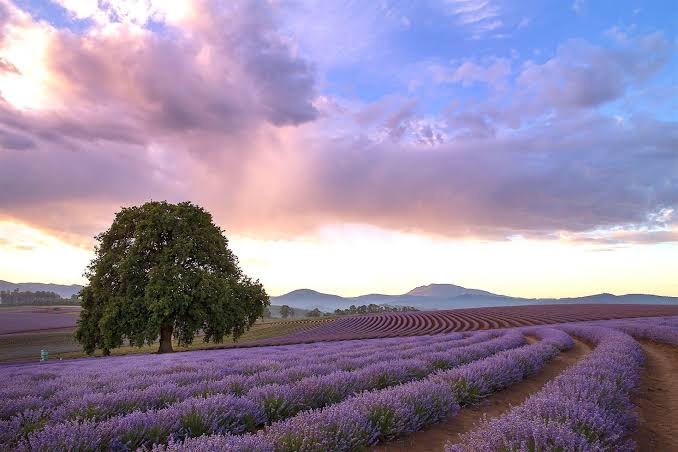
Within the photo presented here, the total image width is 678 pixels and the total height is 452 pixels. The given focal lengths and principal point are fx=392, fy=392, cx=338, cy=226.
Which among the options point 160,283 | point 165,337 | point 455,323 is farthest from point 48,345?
point 455,323

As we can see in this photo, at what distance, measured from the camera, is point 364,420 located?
3822 mm

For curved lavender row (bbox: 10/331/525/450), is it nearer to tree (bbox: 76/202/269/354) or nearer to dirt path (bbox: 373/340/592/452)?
dirt path (bbox: 373/340/592/452)

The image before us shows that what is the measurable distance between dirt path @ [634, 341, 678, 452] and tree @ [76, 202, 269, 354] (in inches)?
733

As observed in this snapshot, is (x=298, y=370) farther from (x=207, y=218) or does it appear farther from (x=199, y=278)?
(x=207, y=218)

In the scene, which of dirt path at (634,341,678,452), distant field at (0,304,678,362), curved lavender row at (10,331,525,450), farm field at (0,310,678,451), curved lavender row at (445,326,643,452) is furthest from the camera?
distant field at (0,304,678,362)

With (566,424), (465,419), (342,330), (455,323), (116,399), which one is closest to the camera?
(566,424)

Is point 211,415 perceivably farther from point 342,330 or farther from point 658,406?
point 342,330

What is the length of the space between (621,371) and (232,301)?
64.5 ft

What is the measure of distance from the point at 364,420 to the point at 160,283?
753 inches

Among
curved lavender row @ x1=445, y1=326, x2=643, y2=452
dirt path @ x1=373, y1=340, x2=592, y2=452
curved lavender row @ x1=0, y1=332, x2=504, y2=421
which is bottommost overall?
dirt path @ x1=373, y1=340, x2=592, y2=452

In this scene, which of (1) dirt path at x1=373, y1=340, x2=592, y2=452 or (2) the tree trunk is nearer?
(1) dirt path at x1=373, y1=340, x2=592, y2=452

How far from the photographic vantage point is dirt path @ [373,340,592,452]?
13.3 ft

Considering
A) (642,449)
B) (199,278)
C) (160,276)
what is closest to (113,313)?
(160,276)

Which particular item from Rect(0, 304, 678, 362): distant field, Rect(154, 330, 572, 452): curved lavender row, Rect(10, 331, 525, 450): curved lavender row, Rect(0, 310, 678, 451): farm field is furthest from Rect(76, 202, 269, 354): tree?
Rect(154, 330, 572, 452): curved lavender row
